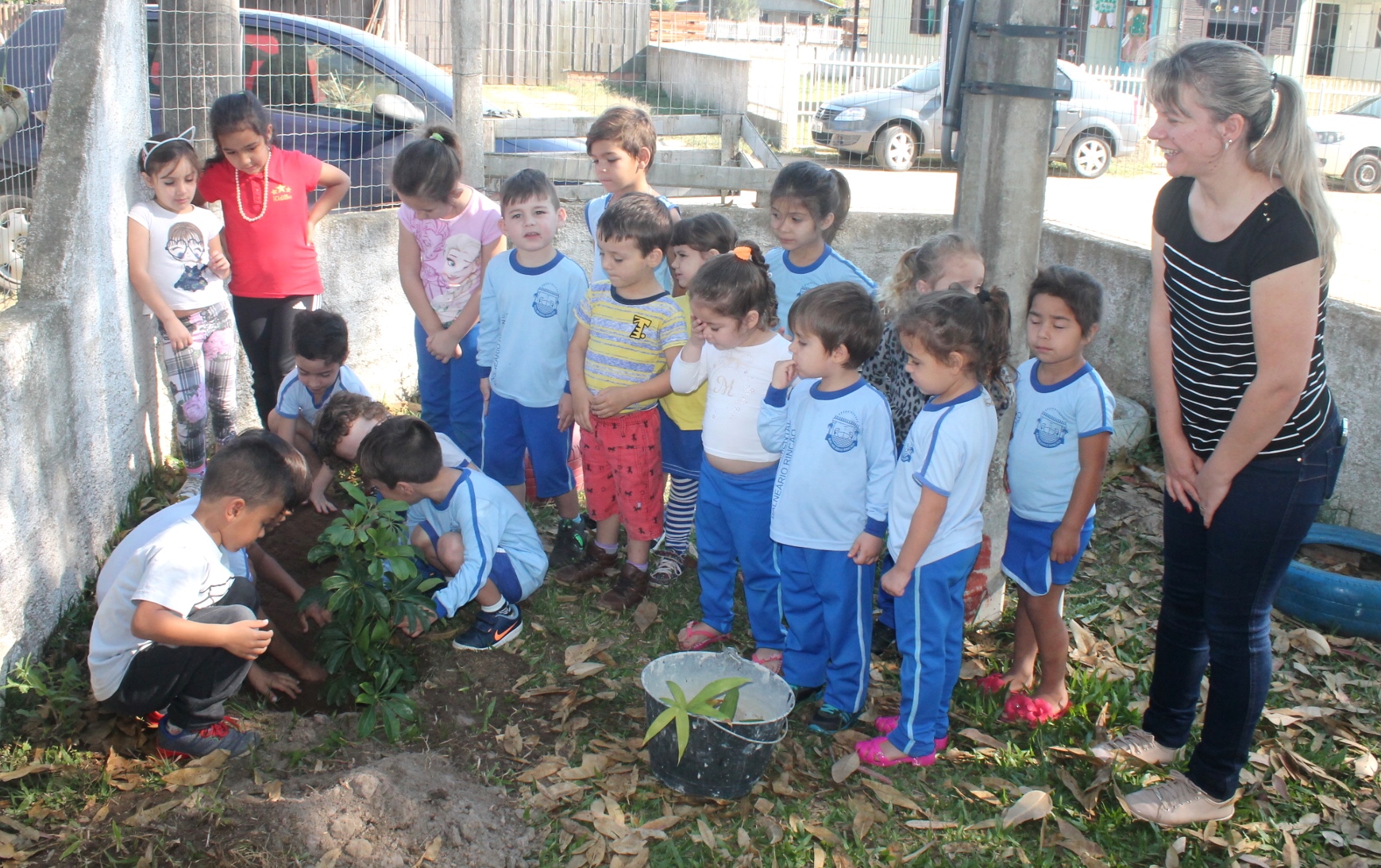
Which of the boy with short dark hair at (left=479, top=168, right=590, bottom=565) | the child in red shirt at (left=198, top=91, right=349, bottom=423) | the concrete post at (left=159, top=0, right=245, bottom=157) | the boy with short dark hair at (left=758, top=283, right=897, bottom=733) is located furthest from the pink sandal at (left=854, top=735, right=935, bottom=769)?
the concrete post at (left=159, top=0, right=245, bottom=157)

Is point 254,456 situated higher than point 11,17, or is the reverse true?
point 11,17

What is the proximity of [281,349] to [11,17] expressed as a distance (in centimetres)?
760

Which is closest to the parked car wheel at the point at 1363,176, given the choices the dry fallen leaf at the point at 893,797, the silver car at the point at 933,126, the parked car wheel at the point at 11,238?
the silver car at the point at 933,126

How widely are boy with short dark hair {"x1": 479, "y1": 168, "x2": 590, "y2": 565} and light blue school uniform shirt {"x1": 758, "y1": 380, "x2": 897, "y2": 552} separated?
1.35m

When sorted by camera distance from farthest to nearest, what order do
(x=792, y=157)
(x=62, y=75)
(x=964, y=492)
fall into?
(x=792, y=157)
(x=62, y=75)
(x=964, y=492)

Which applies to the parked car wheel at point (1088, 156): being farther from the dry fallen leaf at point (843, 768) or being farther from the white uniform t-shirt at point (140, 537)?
the white uniform t-shirt at point (140, 537)

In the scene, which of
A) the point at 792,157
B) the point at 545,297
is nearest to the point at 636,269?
the point at 545,297

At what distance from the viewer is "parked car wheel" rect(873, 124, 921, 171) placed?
15.0 m

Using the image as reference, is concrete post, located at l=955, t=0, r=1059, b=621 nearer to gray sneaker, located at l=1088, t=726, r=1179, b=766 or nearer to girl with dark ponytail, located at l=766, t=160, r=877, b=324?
girl with dark ponytail, located at l=766, t=160, r=877, b=324

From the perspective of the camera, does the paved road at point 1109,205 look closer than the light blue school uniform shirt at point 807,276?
No

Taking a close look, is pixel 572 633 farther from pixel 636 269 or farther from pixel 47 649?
pixel 47 649

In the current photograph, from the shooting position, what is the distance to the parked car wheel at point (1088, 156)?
50.4 ft

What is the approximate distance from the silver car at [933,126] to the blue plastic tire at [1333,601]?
1105cm

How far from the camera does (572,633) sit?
4297mm
